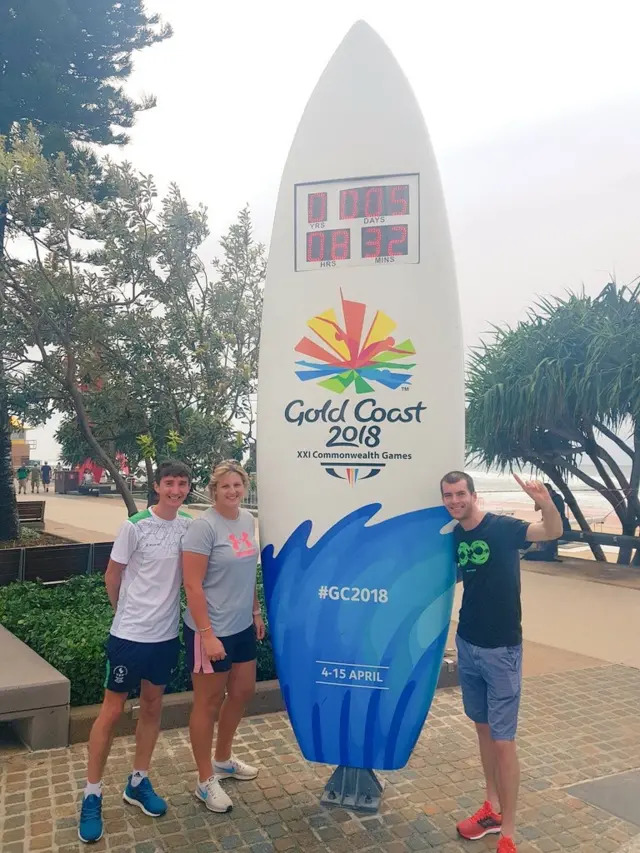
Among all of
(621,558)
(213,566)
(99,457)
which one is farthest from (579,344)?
(213,566)

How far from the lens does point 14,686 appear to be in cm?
412

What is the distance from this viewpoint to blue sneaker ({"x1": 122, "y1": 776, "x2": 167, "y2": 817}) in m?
3.48

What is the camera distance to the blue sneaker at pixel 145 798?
137 inches

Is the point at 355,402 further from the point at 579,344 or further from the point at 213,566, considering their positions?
the point at 579,344

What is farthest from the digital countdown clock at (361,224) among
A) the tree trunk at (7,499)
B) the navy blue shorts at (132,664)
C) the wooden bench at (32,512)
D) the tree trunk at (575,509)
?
the wooden bench at (32,512)

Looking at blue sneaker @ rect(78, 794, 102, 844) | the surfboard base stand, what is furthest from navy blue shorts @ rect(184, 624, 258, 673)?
the surfboard base stand

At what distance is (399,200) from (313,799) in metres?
3.34

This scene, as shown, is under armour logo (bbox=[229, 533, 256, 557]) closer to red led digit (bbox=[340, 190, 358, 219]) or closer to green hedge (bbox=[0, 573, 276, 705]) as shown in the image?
green hedge (bbox=[0, 573, 276, 705])

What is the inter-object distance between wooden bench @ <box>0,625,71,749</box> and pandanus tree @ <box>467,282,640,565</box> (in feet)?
33.6

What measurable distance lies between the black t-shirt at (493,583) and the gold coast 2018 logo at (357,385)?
739 mm

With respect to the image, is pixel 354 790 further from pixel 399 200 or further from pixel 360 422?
pixel 399 200

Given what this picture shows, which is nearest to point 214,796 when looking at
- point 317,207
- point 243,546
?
point 243,546

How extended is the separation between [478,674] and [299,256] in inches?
98.5

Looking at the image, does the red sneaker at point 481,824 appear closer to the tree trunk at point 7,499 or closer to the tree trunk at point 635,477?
the tree trunk at point 7,499
